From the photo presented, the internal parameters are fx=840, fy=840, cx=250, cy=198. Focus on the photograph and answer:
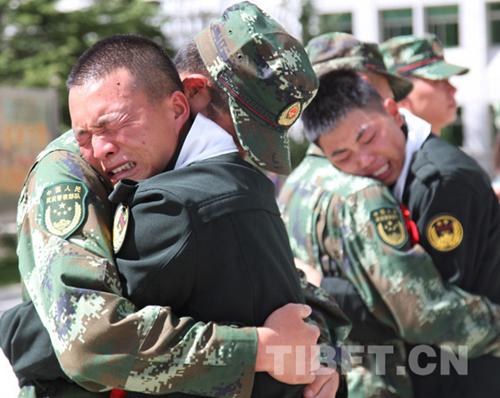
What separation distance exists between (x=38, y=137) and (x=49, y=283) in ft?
42.4

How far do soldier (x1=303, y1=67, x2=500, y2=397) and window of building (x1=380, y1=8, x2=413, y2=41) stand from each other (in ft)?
84.1

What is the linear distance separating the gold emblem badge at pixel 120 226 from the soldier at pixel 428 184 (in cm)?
113

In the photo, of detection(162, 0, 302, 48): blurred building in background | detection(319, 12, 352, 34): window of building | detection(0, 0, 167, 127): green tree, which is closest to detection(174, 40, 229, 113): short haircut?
detection(162, 0, 302, 48): blurred building in background

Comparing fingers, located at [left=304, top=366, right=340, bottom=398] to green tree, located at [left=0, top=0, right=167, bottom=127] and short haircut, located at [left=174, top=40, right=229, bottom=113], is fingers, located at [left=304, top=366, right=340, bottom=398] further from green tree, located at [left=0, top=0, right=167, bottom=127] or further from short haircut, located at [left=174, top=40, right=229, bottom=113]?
green tree, located at [left=0, top=0, right=167, bottom=127]

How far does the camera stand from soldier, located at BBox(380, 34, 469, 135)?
3724mm

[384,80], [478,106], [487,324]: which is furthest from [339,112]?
[478,106]

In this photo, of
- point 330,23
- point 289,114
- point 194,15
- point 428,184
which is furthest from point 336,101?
point 194,15

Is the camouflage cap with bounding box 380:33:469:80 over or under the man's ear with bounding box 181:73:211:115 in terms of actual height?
under

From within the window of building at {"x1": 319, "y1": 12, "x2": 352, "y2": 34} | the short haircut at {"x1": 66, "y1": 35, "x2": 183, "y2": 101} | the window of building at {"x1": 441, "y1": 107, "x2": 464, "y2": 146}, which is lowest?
the window of building at {"x1": 441, "y1": 107, "x2": 464, "y2": 146}

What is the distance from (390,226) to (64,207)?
4.10 ft

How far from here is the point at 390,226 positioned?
2562 mm

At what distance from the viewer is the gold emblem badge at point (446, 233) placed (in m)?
2.56

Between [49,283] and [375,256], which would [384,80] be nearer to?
[375,256]

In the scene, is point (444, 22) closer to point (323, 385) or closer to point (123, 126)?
point (323, 385)
